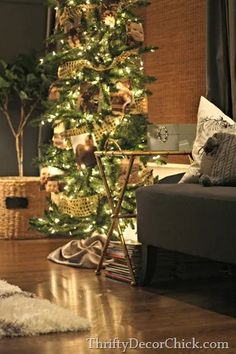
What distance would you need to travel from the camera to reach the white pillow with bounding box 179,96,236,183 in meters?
4.21

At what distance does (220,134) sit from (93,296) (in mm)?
1048

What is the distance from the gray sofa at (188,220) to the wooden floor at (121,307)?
25 centimetres

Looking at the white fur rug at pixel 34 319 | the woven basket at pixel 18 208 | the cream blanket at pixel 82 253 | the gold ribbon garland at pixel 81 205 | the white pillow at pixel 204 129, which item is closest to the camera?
the white fur rug at pixel 34 319

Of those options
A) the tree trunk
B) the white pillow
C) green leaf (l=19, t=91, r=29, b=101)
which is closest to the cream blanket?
the white pillow

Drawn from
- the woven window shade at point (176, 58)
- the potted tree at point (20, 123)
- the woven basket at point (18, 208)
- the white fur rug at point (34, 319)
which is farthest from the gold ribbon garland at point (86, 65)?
the white fur rug at point (34, 319)

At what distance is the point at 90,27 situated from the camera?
17.0ft

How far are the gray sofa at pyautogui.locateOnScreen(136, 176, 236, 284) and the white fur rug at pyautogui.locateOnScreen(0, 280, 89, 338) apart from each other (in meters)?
0.71

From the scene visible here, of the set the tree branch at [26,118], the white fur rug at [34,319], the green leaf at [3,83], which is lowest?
the white fur rug at [34,319]

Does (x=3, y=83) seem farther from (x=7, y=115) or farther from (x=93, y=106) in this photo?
(x=93, y=106)

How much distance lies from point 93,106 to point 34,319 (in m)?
2.26

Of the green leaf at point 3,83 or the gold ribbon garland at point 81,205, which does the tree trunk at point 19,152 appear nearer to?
the green leaf at point 3,83

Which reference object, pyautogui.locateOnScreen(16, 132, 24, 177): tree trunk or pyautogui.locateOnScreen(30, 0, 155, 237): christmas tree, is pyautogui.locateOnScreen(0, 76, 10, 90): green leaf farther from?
pyautogui.locateOnScreen(30, 0, 155, 237): christmas tree

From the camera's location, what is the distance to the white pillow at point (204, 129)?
421 centimetres

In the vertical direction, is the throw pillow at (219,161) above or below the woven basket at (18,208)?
above
